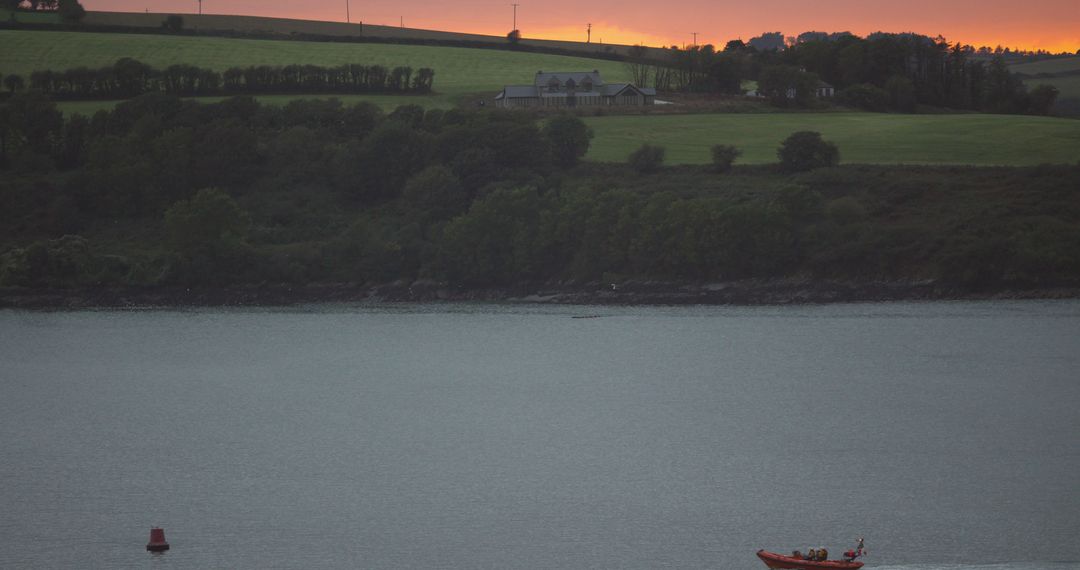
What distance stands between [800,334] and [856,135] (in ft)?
150

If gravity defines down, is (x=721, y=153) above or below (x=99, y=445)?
above

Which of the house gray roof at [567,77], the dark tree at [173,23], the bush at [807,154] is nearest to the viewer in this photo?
the bush at [807,154]

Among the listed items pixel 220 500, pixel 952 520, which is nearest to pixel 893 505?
pixel 952 520

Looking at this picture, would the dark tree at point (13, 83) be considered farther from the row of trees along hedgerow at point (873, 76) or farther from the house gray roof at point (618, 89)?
the row of trees along hedgerow at point (873, 76)

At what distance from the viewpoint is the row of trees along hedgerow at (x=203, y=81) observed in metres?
131

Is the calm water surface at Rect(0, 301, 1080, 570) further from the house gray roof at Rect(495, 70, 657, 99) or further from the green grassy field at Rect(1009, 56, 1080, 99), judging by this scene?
the green grassy field at Rect(1009, 56, 1080, 99)

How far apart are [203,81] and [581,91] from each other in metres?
37.0

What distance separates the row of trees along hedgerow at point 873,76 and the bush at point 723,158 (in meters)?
29.5

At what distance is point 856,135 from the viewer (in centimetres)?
11362

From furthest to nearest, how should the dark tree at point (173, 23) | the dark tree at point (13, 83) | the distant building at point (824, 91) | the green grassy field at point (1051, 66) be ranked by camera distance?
the green grassy field at point (1051, 66) < the dark tree at point (173, 23) < the distant building at point (824, 91) < the dark tree at point (13, 83)

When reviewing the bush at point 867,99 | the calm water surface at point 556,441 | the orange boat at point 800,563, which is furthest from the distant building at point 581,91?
the orange boat at point 800,563

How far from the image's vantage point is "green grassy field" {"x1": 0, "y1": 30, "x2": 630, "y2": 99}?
5507 inches

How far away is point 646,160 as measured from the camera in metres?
105

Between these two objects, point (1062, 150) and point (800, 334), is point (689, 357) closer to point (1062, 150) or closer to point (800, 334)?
point (800, 334)
